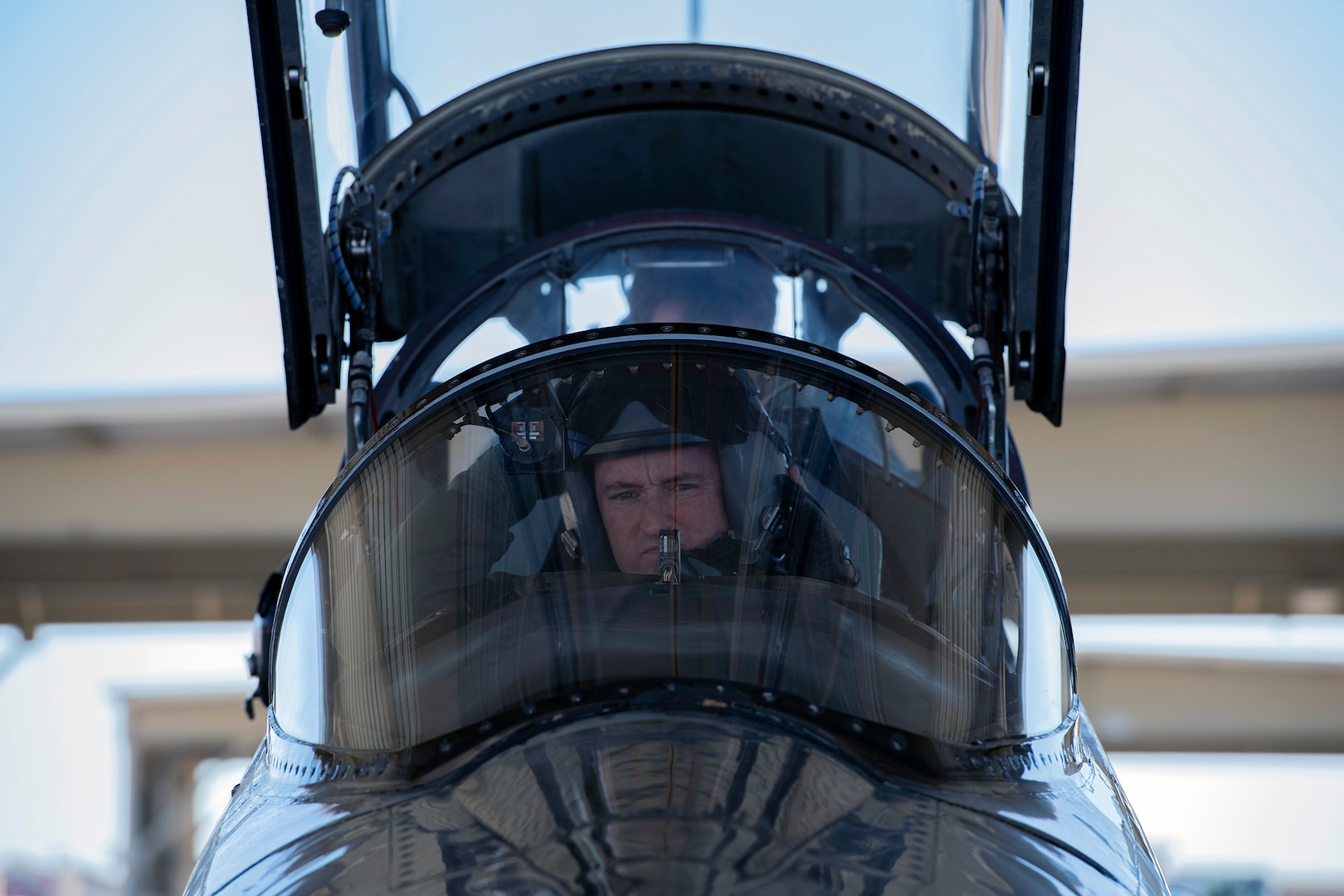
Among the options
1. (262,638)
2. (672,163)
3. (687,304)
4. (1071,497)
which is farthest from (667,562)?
(1071,497)

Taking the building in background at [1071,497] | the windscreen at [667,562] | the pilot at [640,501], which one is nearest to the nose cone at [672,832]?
the windscreen at [667,562]

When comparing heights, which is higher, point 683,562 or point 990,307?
point 990,307

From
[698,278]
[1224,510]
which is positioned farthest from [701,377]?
[1224,510]

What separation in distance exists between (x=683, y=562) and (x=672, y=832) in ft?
2.28

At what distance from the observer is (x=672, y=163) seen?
14.6 feet

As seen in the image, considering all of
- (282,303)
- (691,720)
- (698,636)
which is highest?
(282,303)

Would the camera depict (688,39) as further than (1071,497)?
No

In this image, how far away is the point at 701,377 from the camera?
2684mm

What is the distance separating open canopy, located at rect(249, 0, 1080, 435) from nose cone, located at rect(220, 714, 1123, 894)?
6.07 ft

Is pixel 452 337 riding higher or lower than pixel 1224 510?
lower

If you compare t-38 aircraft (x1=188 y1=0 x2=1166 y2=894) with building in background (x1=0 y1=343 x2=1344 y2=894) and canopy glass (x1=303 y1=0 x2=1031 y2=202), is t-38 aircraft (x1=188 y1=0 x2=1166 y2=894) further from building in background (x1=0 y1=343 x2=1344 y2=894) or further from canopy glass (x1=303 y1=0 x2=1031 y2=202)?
building in background (x1=0 y1=343 x2=1344 y2=894)

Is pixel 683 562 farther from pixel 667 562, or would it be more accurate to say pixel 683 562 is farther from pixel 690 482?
pixel 690 482

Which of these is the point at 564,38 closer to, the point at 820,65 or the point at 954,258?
the point at 820,65

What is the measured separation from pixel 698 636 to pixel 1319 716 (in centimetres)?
1572
